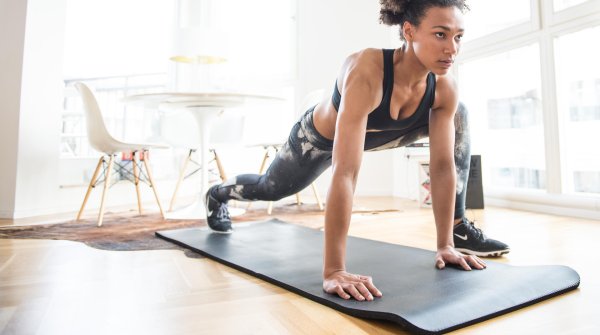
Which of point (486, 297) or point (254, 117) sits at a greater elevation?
point (254, 117)

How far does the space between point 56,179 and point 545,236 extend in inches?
126

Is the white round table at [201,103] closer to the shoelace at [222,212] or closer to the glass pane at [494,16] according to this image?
the shoelace at [222,212]

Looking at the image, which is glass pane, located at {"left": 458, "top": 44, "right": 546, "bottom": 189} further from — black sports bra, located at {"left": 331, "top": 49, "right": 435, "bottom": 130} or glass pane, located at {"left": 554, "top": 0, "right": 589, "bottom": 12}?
black sports bra, located at {"left": 331, "top": 49, "right": 435, "bottom": 130}

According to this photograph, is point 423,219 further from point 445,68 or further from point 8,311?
point 8,311

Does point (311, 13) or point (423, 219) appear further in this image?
point (311, 13)

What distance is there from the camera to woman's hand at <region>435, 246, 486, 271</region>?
1176mm

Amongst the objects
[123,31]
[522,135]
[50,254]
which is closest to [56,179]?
[50,254]

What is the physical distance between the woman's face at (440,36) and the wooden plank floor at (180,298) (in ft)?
2.13

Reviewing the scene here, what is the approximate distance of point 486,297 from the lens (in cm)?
92

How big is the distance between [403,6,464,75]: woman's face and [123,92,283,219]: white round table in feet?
4.90

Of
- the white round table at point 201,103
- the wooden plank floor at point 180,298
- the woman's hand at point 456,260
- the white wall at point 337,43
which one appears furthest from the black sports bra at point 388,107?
the white wall at point 337,43

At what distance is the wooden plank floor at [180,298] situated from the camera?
0.82m

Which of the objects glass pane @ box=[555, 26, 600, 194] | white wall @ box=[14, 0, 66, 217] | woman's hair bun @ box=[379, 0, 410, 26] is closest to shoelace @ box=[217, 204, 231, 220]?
woman's hair bun @ box=[379, 0, 410, 26]

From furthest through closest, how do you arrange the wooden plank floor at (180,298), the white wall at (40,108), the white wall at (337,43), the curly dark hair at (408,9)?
the white wall at (337,43), the white wall at (40,108), the curly dark hair at (408,9), the wooden plank floor at (180,298)
